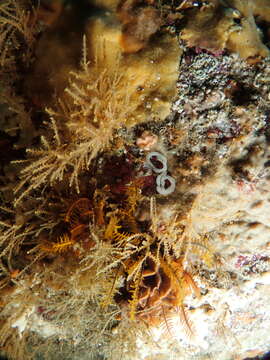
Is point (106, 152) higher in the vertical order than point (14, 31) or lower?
lower

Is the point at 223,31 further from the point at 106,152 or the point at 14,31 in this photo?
the point at 14,31

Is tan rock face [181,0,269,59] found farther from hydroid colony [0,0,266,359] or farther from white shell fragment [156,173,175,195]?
white shell fragment [156,173,175,195]

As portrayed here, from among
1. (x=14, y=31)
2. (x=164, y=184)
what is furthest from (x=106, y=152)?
(x=14, y=31)

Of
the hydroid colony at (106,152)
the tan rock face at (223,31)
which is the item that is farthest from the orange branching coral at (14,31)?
the tan rock face at (223,31)

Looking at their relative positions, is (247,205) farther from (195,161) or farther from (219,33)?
(219,33)

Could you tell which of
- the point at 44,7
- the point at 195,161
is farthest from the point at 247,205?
the point at 44,7

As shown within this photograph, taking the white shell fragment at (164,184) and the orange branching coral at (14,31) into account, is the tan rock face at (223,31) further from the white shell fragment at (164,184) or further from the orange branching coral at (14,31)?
the orange branching coral at (14,31)
